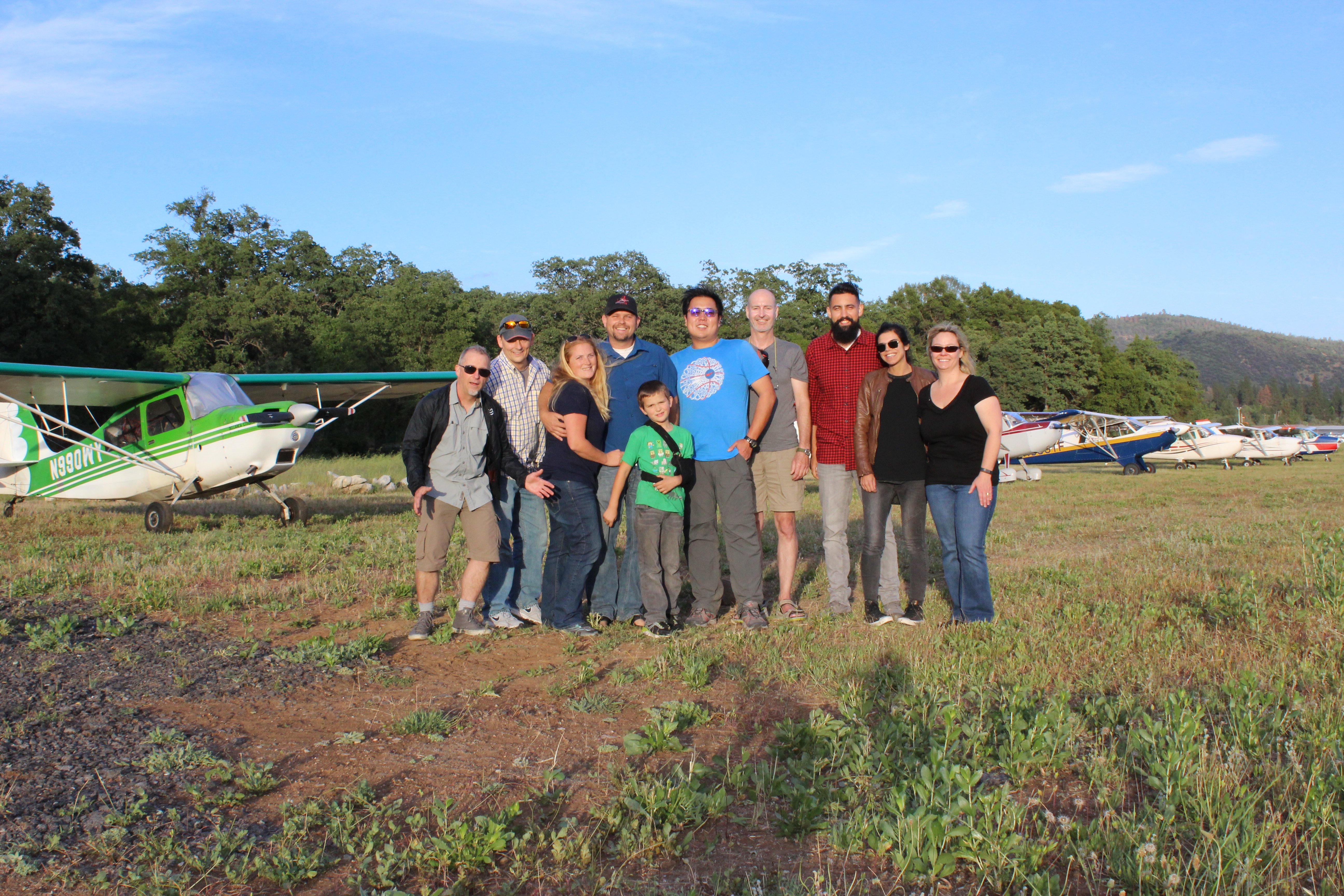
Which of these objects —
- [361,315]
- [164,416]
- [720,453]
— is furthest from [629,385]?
[361,315]

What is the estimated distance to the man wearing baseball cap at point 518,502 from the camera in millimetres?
5266

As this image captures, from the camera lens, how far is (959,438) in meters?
4.82

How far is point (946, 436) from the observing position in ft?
15.9

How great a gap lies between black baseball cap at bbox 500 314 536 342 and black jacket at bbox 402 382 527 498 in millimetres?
431

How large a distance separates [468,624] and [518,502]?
0.85m

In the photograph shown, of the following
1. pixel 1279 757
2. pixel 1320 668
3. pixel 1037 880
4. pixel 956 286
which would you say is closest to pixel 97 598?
pixel 1037 880

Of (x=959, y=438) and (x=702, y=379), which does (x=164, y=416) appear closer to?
(x=702, y=379)

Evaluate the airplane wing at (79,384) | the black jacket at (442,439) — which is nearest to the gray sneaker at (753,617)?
the black jacket at (442,439)

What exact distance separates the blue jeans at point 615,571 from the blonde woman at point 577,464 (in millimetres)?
157

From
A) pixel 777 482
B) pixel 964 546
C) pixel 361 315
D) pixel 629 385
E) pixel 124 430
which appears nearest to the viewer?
pixel 964 546

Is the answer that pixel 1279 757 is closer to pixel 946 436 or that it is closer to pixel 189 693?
pixel 946 436

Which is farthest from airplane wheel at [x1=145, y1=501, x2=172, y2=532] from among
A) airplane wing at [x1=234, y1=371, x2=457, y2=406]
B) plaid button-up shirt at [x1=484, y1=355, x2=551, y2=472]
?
plaid button-up shirt at [x1=484, y1=355, x2=551, y2=472]

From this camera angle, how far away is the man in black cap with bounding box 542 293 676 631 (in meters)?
5.24

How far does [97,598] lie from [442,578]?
229cm
